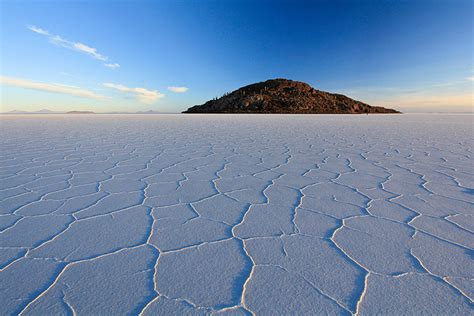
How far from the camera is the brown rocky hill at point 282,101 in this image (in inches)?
1976

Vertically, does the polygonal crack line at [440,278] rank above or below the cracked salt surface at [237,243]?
above

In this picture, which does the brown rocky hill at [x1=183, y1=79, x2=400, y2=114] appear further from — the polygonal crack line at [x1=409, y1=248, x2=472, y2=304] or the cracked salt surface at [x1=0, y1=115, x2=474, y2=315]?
the polygonal crack line at [x1=409, y1=248, x2=472, y2=304]

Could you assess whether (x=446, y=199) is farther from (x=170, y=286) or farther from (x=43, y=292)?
(x=43, y=292)

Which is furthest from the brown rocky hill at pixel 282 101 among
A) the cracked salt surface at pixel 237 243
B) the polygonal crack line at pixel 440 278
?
the polygonal crack line at pixel 440 278

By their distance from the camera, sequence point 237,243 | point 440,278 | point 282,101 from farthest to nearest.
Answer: point 282,101
point 237,243
point 440,278

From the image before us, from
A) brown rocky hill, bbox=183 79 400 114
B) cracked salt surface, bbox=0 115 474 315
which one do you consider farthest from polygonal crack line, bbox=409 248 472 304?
brown rocky hill, bbox=183 79 400 114

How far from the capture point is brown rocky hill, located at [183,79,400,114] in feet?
165

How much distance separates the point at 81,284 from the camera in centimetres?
100

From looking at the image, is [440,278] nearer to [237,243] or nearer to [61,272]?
[237,243]

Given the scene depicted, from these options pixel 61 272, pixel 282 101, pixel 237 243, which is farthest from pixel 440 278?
pixel 282 101

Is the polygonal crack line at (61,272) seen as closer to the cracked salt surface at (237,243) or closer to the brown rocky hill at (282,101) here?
the cracked salt surface at (237,243)

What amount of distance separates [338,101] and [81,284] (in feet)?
207

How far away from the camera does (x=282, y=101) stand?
52.4m

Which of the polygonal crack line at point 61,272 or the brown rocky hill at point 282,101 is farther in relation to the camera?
the brown rocky hill at point 282,101
